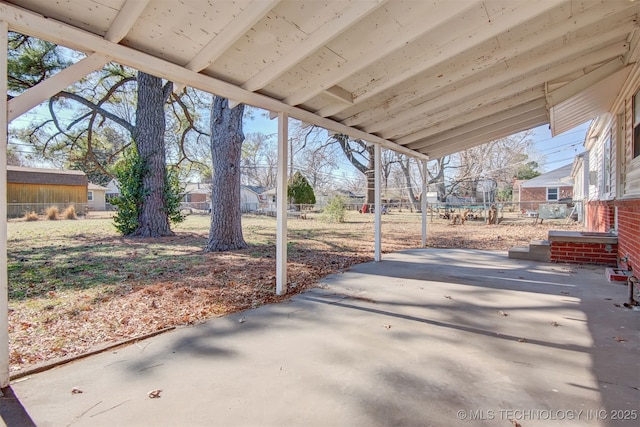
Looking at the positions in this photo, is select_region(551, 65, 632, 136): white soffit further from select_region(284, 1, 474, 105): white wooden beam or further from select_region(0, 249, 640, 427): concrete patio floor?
select_region(284, 1, 474, 105): white wooden beam

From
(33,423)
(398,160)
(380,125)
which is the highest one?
(398,160)

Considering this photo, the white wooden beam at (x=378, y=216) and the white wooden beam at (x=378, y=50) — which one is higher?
the white wooden beam at (x=378, y=50)

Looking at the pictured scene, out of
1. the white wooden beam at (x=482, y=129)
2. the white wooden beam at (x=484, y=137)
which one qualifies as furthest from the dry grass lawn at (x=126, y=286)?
the white wooden beam at (x=482, y=129)

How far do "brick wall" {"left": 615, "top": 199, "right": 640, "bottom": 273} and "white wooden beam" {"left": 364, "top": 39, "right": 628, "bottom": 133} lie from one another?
1.95 m

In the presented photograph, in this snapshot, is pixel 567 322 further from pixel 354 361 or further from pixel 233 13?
pixel 233 13

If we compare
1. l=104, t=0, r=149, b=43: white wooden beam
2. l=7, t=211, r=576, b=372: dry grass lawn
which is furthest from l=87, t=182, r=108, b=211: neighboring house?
l=104, t=0, r=149, b=43: white wooden beam

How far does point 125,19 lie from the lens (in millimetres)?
2299

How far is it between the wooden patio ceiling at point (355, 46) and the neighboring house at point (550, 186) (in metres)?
21.2

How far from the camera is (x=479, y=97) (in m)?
4.91

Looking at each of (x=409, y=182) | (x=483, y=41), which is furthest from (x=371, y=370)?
(x=409, y=182)

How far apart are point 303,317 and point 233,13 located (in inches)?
110

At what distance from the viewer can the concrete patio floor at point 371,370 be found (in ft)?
5.86

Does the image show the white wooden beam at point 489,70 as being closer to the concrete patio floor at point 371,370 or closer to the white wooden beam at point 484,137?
the white wooden beam at point 484,137

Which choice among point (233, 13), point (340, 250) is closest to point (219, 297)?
point (233, 13)
